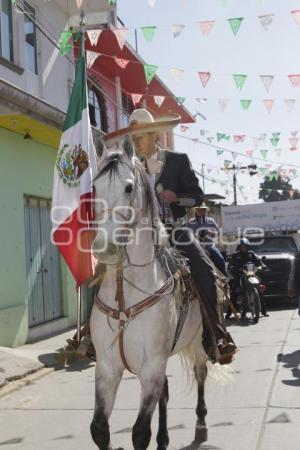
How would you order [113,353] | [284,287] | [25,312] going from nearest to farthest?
[113,353]
[25,312]
[284,287]

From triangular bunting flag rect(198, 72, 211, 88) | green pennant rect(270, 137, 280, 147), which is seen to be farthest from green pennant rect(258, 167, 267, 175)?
triangular bunting flag rect(198, 72, 211, 88)

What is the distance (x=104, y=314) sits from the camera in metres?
4.02

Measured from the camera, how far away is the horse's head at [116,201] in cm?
346

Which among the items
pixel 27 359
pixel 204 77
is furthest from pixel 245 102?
pixel 27 359

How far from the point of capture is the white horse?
3709 millimetres

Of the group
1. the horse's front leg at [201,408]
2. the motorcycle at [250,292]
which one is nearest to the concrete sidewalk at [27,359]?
the horse's front leg at [201,408]

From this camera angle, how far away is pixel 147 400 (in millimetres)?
3859

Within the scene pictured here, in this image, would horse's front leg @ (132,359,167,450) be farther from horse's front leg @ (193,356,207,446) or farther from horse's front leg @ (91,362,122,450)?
horse's front leg @ (193,356,207,446)

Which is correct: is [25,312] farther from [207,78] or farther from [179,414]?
[207,78]

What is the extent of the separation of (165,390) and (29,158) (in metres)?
7.40

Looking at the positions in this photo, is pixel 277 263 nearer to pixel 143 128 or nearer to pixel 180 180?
pixel 180 180

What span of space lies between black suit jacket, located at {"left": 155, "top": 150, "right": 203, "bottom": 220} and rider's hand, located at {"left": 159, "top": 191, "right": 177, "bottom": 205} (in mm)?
83

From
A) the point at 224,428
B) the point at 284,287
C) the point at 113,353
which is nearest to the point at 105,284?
the point at 113,353

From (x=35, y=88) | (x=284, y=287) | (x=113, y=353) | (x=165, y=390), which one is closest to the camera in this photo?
(x=113, y=353)
